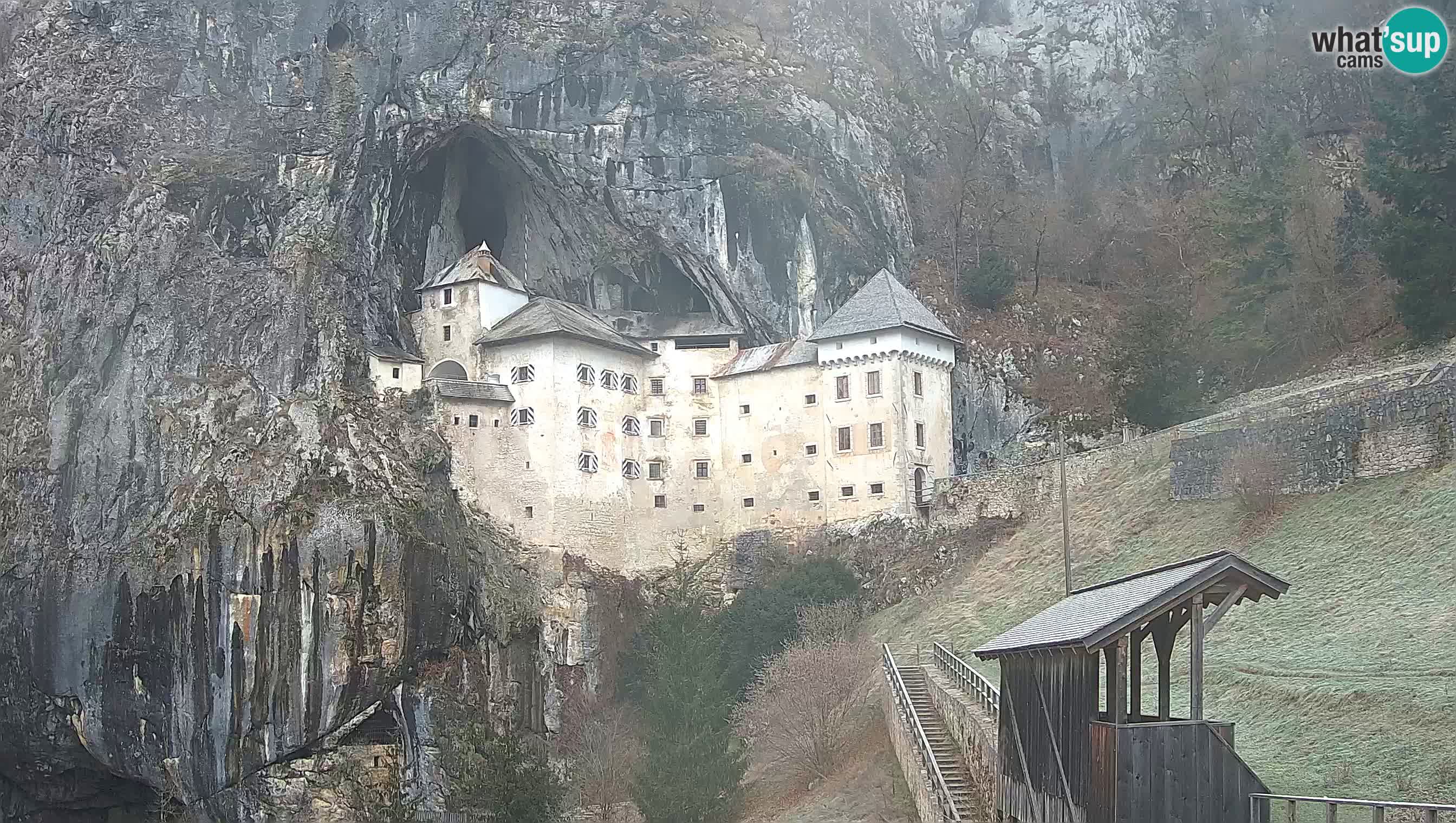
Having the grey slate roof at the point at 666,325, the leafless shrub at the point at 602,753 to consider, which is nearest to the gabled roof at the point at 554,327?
the grey slate roof at the point at 666,325

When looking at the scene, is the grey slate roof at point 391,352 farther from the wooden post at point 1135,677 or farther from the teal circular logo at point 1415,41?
the wooden post at point 1135,677

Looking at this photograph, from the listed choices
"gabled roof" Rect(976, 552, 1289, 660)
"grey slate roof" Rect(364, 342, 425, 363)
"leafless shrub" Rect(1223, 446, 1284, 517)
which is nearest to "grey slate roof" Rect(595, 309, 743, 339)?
"grey slate roof" Rect(364, 342, 425, 363)

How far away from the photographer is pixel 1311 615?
95.0ft

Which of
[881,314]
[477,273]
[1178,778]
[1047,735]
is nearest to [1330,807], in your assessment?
[1178,778]

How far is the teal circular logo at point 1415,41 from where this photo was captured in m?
44.8

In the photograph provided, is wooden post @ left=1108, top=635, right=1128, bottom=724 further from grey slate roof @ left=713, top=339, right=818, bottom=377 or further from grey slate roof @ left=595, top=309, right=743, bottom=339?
grey slate roof @ left=595, top=309, right=743, bottom=339

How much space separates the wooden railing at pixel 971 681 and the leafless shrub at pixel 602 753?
32.0ft

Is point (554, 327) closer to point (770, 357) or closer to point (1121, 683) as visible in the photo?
point (770, 357)

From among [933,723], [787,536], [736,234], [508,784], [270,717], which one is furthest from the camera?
[736,234]

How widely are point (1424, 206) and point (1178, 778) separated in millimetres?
29866

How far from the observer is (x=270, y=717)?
164ft

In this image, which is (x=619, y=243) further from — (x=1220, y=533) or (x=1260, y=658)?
(x=1260, y=658)

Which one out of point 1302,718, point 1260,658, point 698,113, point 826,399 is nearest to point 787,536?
point 826,399

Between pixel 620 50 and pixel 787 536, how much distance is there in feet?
65.7
